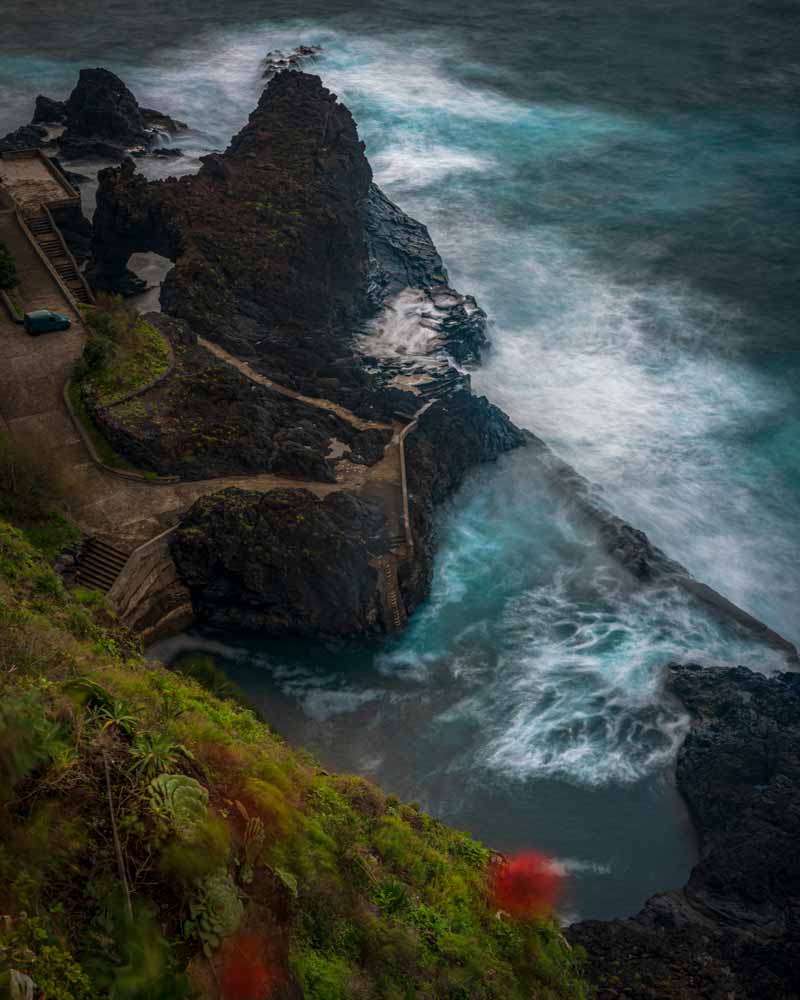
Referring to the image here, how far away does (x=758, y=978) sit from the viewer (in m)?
26.1

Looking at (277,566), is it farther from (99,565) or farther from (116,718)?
(116,718)

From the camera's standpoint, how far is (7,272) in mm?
43000

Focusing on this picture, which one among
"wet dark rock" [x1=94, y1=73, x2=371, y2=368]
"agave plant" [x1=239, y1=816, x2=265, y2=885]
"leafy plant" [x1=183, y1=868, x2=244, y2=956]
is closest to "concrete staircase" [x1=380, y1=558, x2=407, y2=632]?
"wet dark rock" [x1=94, y1=73, x2=371, y2=368]

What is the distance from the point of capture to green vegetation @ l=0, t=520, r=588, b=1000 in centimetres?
1359

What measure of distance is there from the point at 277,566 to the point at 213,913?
69.2 feet

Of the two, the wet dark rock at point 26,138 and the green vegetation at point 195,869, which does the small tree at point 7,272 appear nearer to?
the green vegetation at point 195,869

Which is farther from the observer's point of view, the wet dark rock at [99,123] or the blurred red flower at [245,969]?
the wet dark rock at [99,123]

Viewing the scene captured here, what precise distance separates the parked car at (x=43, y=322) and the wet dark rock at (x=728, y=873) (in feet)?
89.0

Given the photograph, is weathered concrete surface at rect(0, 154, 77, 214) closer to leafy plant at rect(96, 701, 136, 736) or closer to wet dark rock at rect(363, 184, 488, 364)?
wet dark rock at rect(363, 184, 488, 364)

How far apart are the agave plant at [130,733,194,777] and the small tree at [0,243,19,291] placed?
31.9m

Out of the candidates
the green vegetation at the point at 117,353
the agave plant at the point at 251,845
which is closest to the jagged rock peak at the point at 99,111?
the green vegetation at the point at 117,353

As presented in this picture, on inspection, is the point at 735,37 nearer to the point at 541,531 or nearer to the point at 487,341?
the point at 487,341

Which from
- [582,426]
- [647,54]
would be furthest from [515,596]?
[647,54]

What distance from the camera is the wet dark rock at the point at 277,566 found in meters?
35.0
